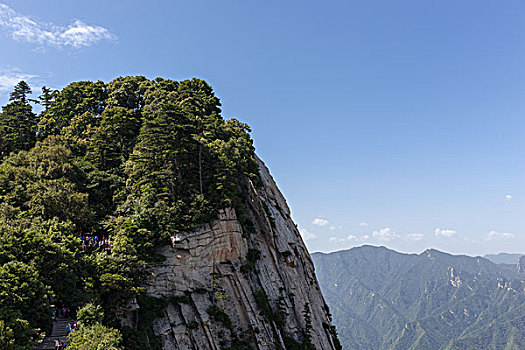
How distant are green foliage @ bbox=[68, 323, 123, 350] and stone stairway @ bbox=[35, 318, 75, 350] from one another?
5.67ft

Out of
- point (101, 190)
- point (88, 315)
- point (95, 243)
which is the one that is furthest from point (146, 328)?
point (101, 190)

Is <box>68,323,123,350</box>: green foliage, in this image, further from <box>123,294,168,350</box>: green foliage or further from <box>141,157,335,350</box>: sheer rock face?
<box>141,157,335,350</box>: sheer rock face

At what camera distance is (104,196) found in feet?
122

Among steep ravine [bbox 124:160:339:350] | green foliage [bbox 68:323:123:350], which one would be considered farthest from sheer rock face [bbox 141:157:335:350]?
green foliage [bbox 68:323:123:350]

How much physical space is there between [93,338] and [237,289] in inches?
624

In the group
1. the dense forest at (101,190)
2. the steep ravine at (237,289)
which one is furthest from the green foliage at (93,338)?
the steep ravine at (237,289)

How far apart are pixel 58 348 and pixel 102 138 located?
83.8 feet

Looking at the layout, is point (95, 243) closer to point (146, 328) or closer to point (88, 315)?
point (146, 328)

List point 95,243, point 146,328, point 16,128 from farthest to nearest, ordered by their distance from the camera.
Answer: point 16,128 → point 95,243 → point 146,328

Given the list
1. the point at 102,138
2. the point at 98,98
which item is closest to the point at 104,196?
the point at 102,138

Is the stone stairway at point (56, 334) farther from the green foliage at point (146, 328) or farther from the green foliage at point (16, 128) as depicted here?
the green foliage at point (16, 128)

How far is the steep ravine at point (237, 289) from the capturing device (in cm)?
3092

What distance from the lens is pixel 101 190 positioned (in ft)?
122

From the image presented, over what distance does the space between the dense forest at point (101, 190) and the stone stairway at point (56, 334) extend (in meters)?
1.13
